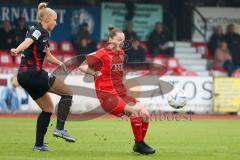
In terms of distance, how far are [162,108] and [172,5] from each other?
737cm

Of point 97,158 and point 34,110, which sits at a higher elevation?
point 97,158

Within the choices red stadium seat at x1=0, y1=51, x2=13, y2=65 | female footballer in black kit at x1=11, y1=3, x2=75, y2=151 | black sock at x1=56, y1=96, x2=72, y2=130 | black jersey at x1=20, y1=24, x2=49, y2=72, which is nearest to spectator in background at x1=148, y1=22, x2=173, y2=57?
red stadium seat at x1=0, y1=51, x2=13, y2=65

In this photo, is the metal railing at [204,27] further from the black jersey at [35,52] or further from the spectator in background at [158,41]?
the black jersey at [35,52]

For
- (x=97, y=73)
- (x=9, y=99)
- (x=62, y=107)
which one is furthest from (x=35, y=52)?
(x=9, y=99)

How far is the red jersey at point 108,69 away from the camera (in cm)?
1181

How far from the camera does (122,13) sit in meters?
28.8

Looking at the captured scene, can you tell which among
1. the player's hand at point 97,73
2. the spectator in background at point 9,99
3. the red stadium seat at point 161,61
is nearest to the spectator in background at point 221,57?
the red stadium seat at point 161,61

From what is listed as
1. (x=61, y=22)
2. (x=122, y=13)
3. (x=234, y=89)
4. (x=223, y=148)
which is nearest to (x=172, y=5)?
(x=122, y=13)

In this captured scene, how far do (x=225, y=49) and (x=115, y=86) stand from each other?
16.4 metres

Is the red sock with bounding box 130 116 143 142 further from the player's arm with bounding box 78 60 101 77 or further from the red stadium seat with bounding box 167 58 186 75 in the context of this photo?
the red stadium seat with bounding box 167 58 186 75

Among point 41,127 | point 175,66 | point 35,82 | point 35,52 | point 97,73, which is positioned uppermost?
point 35,52

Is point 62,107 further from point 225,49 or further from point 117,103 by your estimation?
point 225,49

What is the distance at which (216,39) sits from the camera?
93.4 feet

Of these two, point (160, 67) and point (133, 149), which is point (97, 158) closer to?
point (133, 149)
